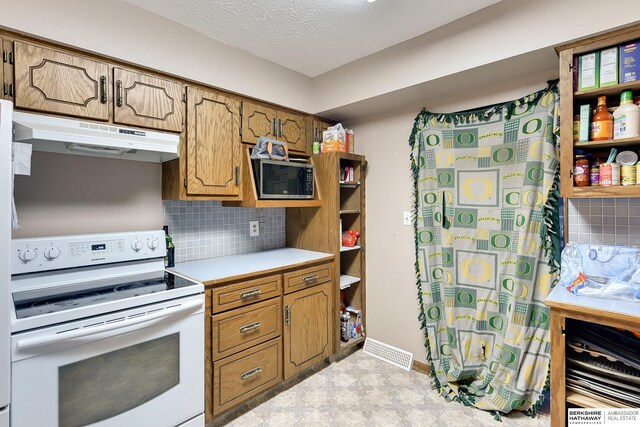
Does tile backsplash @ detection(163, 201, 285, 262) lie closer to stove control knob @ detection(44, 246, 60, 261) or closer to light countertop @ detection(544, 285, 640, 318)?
stove control knob @ detection(44, 246, 60, 261)

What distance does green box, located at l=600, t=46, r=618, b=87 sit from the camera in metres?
1.45

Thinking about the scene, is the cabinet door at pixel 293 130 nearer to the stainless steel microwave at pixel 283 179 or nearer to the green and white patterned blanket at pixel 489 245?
the stainless steel microwave at pixel 283 179

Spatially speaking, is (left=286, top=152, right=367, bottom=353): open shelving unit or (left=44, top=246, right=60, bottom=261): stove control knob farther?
(left=286, top=152, right=367, bottom=353): open shelving unit

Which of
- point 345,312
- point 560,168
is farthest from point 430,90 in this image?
point 345,312

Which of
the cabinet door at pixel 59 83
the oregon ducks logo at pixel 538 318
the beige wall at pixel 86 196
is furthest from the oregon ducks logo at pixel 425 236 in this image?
the cabinet door at pixel 59 83

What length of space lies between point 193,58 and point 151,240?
1.16m

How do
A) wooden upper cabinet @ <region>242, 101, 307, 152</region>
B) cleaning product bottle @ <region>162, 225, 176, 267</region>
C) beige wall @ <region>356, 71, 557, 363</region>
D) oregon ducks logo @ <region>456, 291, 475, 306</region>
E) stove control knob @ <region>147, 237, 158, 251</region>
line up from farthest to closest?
beige wall @ <region>356, 71, 557, 363</region>, wooden upper cabinet @ <region>242, 101, 307, 152</region>, oregon ducks logo @ <region>456, 291, 475, 306</region>, cleaning product bottle @ <region>162, 225, 176, 267</region>, stove control knob @ <region>147, 237, 158, 251</region>

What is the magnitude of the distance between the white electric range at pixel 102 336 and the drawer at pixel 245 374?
0.15 m

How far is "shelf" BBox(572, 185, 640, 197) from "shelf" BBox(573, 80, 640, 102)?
460mm

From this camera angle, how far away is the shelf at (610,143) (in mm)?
1437

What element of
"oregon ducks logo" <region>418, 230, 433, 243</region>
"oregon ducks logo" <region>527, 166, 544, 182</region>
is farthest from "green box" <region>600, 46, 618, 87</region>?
"oregon ducks logo" <region>418, 230, 433, 243</region>

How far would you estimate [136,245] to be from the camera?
1.81 meters

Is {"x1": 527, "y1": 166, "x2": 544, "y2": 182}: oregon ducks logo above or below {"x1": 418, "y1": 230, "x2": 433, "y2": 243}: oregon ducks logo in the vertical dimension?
above

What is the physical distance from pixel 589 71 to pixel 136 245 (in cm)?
257
